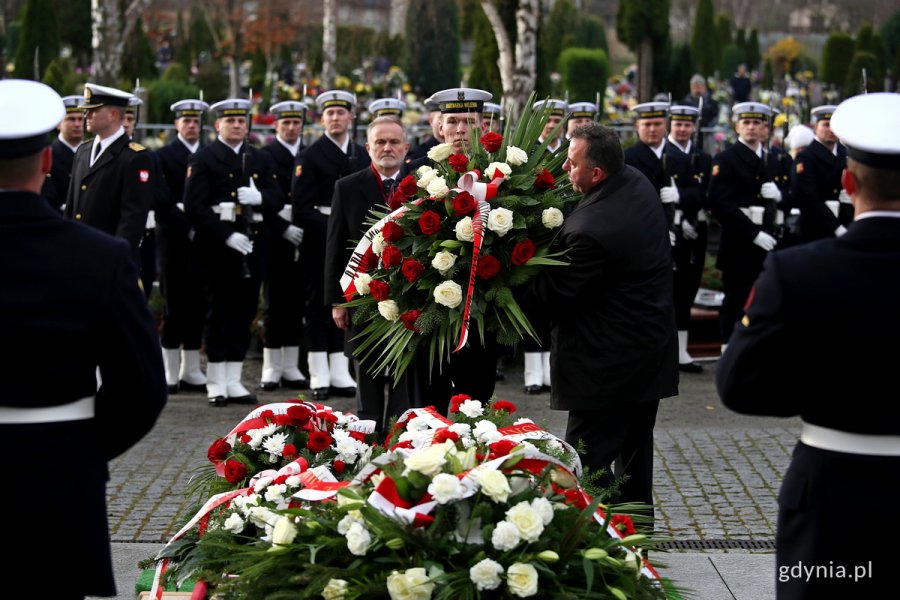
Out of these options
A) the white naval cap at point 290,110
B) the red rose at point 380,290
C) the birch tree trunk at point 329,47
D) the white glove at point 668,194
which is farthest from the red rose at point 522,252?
the birch tree trunk at point 329,47

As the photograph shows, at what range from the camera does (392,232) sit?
18.8 feet

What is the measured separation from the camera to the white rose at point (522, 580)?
3562 millimetres

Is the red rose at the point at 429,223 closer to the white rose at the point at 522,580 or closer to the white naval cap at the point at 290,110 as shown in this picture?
the white rose at the point at 522,580

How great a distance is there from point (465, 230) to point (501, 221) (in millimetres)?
154

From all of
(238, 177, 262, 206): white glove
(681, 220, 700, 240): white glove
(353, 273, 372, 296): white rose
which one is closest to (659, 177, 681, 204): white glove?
(681, 220, 700, 240): white glove

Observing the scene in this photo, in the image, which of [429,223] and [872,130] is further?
[429,223]

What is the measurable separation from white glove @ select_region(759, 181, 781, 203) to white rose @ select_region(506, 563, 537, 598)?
26.7ft

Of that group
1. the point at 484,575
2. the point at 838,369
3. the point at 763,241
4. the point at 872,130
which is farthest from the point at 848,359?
the point at 763,241

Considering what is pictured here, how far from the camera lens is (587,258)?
5328 millimetres

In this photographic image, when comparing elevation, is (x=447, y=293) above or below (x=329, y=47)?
below

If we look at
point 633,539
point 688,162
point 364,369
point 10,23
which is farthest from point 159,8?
point 633,539

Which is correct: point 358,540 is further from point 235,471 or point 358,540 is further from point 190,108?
point 190,108

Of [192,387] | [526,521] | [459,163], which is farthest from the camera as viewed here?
[192,387]

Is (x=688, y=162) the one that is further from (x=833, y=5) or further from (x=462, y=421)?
(x=833, y=5)
